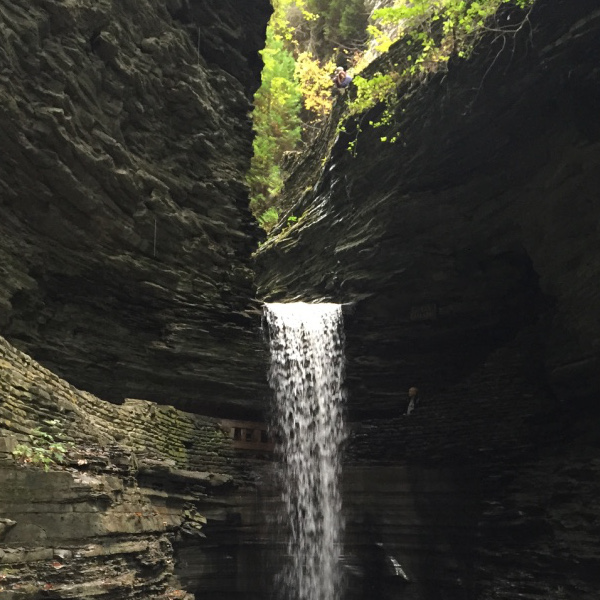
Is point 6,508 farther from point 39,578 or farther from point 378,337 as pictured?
point 378,337

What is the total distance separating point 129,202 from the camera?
984 cm

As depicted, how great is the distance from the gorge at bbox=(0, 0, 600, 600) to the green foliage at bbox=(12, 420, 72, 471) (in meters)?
0.10

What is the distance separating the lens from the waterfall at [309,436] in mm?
10242

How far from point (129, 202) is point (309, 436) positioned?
6794 mm

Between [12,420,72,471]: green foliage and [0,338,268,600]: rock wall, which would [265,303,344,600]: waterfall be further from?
[12,420,72,471]: green foliage

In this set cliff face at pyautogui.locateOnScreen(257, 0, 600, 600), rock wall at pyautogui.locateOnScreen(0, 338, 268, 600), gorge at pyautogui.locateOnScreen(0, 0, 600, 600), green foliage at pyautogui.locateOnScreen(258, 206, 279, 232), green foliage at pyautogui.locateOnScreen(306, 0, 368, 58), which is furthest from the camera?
green foliage at pyautogui.locateOnScreen(306, 0, 368, 58)

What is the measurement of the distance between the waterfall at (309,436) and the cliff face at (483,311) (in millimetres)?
502

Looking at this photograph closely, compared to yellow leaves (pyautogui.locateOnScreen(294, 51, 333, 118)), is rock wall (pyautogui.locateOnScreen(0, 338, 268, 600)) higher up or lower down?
lower down

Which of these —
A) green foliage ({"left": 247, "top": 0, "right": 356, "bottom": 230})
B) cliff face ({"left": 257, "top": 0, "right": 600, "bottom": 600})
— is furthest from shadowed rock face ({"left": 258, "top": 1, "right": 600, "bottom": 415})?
green foliage ({"left": 247, "top": 0, "right": 356, "bottom": 230})

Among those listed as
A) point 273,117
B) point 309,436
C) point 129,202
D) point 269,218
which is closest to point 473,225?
point 309,436

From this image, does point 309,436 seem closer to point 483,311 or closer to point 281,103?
point 483,311

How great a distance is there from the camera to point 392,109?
39.9 ft

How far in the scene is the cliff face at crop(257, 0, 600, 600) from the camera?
30.1ft

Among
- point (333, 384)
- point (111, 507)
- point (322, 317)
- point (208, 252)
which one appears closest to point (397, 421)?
point (333, 384)
